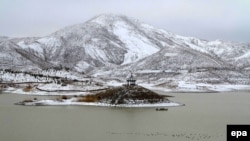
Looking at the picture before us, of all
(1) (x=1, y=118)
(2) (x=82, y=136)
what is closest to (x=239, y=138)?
(2) (x=82, y=136)

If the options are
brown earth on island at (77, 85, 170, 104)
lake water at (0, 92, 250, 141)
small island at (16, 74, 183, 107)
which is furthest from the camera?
brown earth on island at (77, 85, 170, 104)

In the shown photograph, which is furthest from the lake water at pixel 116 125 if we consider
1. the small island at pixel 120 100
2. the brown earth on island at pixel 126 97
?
the brown earth on island at pixel 126 97

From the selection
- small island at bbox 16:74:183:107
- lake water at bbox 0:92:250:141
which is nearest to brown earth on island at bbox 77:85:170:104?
small island at bbox 16:74:183:107

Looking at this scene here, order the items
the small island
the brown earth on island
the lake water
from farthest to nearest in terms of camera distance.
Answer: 1. the brown earth on island
2. the small island
3. the lake water

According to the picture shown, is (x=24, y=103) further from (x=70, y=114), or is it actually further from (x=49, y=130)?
(x=49, y=130)

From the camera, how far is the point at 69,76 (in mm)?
186125

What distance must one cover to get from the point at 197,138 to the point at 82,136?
12.7 meters

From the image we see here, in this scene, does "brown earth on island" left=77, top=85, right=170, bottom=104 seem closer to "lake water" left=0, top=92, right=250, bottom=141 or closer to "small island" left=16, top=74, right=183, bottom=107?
"small island" left=16, top=74, right=183, bottom=107

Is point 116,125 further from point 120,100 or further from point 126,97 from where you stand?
point 126,97

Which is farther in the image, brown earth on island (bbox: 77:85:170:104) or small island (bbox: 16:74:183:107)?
brown earth on island (bbox: 77:85:170:104)

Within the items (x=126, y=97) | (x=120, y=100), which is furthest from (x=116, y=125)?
(x=126, y=97)

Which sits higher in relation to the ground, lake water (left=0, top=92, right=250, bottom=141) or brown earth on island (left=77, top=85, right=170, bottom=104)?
brown earth on island (left=77, top=85, right=170, bottom=104)

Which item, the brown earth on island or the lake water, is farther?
the brown earth on island

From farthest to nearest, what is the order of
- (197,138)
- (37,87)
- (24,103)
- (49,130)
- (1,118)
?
(37,87)
(24,103)
(1,118)
(49,130)
(197,138)
